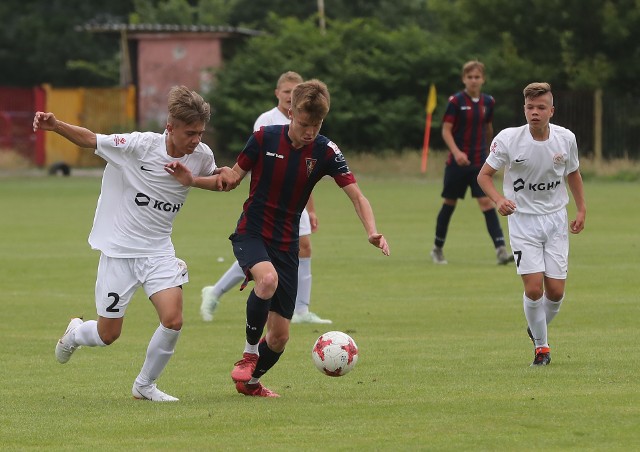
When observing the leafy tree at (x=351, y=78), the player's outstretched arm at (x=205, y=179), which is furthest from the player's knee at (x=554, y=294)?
the leafy tree at (x=351, y=78)

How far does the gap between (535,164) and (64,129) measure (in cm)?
345

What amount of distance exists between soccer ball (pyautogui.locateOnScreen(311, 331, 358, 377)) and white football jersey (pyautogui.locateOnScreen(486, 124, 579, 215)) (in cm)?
203

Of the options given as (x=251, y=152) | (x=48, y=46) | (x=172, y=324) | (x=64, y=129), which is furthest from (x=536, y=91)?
Result: (x=48, y=46)

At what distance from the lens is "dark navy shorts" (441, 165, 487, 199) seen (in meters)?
16.8

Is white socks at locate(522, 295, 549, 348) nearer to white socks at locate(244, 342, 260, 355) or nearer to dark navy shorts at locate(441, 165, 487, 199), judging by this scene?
white socks at locate(244, 342, 260, 355)

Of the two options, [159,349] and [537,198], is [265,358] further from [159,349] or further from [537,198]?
[537,198]

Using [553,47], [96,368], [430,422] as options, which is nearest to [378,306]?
[96,368]

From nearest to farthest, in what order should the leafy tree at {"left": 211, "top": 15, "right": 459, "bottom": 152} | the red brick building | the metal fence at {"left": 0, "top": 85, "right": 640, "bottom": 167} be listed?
1. the metal fence at {"left": 0, "top": 85, "right": 640, "bottom": 167}
2. the leafy tree at {"left": 211, "top": 15, "right": 459, "bottom": 152}
3. the red brick building

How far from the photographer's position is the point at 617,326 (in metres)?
11.4

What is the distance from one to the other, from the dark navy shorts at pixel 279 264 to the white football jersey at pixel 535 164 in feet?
6.79

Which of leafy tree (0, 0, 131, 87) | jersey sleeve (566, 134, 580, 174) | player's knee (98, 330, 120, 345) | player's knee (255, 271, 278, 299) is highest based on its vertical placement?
leafy tree (0, 0, 131, 87)

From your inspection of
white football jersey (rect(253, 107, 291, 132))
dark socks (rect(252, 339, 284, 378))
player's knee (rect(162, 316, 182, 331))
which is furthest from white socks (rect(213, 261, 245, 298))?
player's knee (rect(162, 316, 182, 331))

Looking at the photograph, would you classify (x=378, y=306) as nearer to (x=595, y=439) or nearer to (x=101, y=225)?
(x=101, y=225)

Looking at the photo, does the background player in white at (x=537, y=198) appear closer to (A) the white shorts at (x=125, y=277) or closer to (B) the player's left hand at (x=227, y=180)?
(B) the player's left hand at (x=227, y=180)
